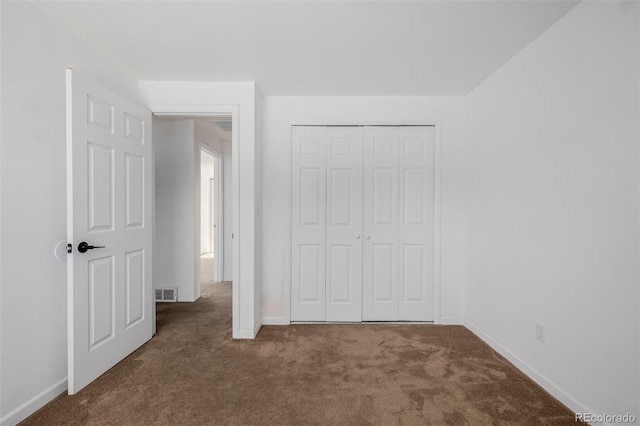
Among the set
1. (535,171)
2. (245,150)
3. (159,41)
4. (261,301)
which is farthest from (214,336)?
(535,171)

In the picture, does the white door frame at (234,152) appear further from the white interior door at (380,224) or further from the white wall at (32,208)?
the white interior door at (380,224)

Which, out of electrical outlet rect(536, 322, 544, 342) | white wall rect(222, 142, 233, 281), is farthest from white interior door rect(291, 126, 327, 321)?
white wall rect(222, 142, 233, 281)

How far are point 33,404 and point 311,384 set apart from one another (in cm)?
169

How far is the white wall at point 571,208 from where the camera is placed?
58.0 inches

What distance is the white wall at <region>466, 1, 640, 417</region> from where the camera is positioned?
1.47m

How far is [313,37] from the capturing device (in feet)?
6.59

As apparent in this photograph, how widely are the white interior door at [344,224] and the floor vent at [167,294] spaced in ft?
7.10

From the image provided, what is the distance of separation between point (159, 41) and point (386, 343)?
10.2 feet

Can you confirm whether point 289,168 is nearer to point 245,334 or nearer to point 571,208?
point 245,334

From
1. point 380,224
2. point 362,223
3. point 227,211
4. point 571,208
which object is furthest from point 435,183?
point 227,211

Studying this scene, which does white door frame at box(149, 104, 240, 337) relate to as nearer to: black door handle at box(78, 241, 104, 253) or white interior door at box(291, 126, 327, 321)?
white interior door at box(291, 126, 327, 321)

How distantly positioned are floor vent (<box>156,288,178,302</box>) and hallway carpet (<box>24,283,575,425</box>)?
1.09 m

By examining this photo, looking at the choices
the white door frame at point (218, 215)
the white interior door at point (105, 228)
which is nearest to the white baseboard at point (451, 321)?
the white interior door at point (105, 228)

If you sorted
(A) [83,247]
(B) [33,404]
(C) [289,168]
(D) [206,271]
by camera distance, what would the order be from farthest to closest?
1. (D) [206,271]
2. (C) [289,168]
3. (A) [83,247]
4. (B) [33,404]
